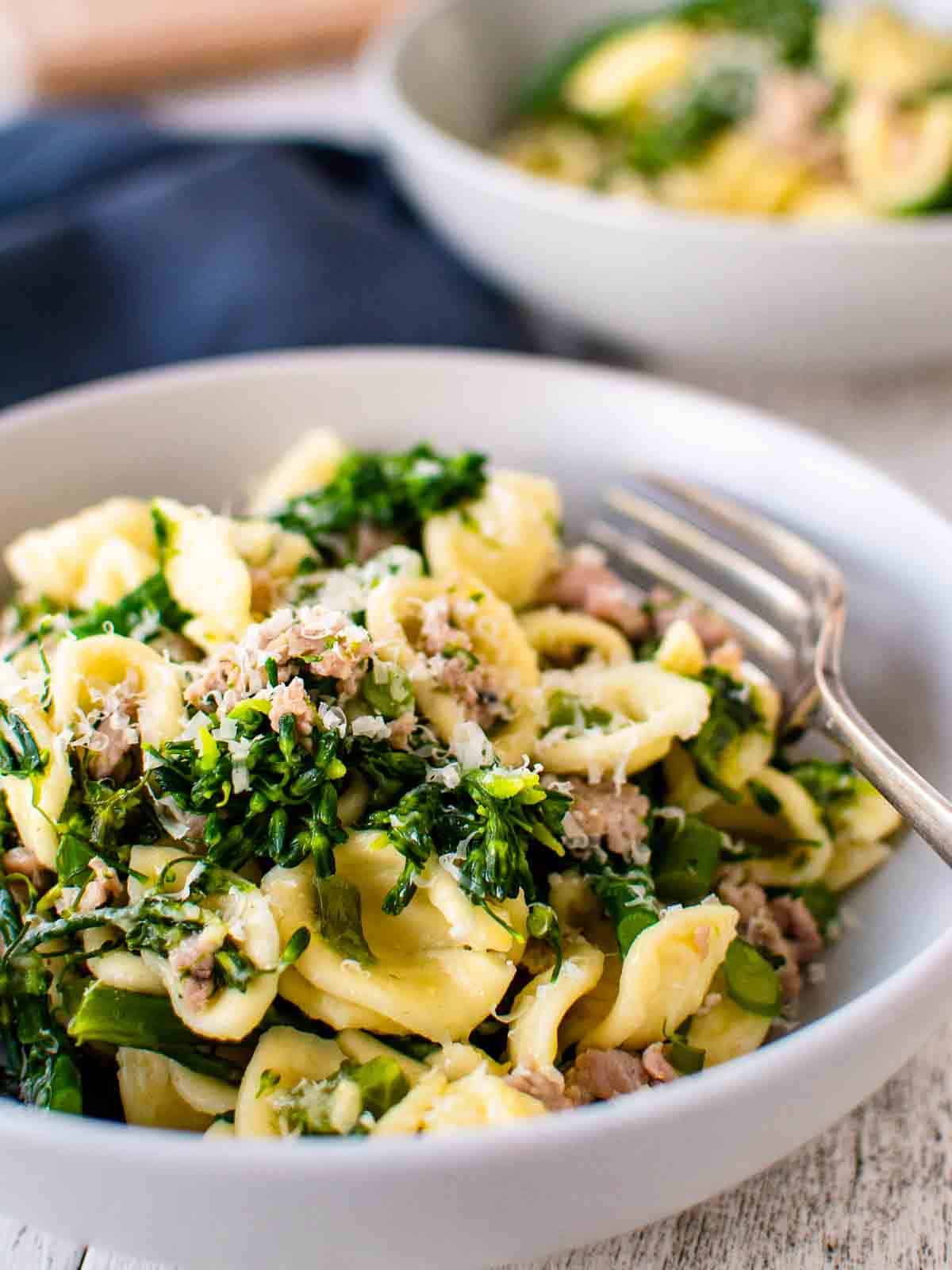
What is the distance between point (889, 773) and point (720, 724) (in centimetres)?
26

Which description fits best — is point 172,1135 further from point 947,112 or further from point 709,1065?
point 947,112

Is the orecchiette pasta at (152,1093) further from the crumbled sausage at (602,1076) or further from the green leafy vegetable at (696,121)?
the green leafy vegetable at (696,121)

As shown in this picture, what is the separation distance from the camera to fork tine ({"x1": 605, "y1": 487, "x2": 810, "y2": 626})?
2.18m

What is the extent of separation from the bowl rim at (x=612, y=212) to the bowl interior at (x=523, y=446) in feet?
1.65

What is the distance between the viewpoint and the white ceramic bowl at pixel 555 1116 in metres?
1.21

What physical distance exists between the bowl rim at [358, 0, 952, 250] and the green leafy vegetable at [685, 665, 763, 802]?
1.18 metres

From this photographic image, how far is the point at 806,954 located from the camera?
1.84m

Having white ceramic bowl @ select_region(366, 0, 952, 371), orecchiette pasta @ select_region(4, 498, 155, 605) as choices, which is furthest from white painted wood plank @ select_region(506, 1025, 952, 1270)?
white ceramic bowl @ select_region(366, 0, 952, 371)

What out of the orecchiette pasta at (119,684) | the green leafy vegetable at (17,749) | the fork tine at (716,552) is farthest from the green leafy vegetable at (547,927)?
the fork tine at (716,552)

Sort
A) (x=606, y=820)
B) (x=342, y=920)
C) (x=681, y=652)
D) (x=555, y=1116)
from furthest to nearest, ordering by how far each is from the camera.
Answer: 1. (x=681, y=652)
2. (x=606, y=820)
3. (x=342, y=920)
4. (x=555, y=1116)

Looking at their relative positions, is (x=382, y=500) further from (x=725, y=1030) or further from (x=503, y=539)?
(x=725, y=1030)

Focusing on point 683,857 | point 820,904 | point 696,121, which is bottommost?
point 820,904

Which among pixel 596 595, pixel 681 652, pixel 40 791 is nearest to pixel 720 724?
pixel 681 652

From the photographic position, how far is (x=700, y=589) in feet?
7.45
